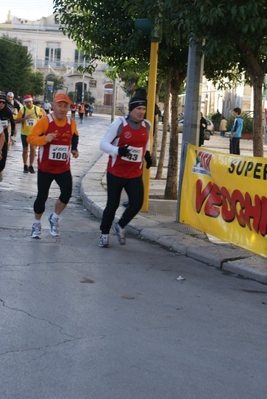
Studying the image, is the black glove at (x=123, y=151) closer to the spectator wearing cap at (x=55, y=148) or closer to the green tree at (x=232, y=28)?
the spectator wearing cap at (x=55, y=148)

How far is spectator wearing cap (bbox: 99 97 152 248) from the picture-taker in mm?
9102

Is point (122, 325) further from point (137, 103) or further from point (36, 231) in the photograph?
point (36, 231)

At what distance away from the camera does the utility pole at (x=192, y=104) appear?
11.3 m

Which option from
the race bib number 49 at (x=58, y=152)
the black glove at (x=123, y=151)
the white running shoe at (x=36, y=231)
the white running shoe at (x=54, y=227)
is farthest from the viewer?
the white running shoe at (x=54, y=227)

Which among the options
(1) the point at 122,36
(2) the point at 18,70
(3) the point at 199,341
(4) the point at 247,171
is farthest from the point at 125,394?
(2) the point at 18,70

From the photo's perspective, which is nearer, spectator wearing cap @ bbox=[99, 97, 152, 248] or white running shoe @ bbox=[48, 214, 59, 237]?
spectator wearing cap @ bbox=[99, 97, 152, 248]

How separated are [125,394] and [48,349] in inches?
36.0

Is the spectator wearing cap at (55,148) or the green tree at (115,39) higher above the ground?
the green tree at (115,39)

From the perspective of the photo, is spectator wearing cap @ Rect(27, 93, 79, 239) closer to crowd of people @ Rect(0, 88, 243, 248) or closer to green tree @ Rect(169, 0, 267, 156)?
crowd of people @ Rect(0, 88, 243, 248)

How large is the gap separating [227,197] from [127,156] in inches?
57.4

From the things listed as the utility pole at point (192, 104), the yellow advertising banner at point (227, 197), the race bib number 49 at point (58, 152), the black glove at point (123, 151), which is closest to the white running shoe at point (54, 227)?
the race bib number 49 at point (58, 152)

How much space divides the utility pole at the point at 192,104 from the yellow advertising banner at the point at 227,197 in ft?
0.57

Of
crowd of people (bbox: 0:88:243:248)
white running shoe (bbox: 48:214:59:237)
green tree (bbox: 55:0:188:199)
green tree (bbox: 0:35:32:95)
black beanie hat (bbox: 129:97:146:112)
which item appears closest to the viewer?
black beanie hat (bbox: 129:97:146:112)

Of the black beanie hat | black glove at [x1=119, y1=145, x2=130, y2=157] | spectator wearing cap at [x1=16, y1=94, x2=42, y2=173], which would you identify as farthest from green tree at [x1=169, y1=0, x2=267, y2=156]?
spectator wearing cap at [x1=16, y1=94, x2=42, y2=173]
